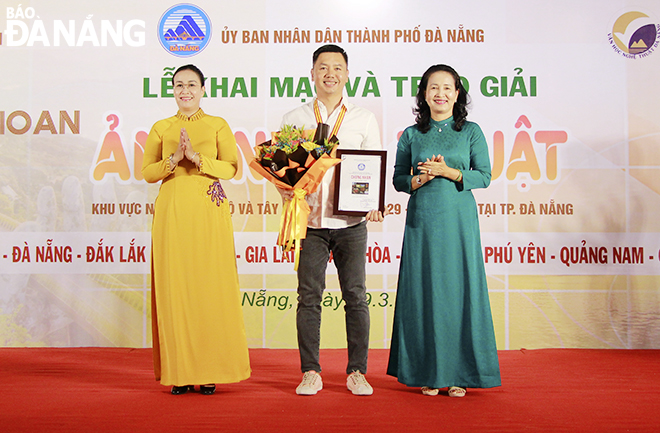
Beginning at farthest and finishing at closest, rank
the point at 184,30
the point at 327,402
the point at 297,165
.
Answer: the point at 184,30, the point at 297,165, the point at 327,402

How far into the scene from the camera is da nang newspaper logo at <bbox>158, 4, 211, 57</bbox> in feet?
13.4

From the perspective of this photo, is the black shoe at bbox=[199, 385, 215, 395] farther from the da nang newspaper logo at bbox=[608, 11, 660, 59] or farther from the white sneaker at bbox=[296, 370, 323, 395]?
the da nang newspaper logo at bbox=[608, 11, 660, 59]

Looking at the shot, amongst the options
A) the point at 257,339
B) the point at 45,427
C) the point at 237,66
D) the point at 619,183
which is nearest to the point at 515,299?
the point at 619,183

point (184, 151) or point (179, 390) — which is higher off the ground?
point (184, 151)

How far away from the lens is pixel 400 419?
2217mm

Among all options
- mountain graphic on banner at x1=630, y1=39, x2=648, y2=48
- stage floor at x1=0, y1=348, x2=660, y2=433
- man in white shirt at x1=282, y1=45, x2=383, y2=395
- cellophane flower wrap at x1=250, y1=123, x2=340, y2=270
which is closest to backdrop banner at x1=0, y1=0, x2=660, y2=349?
mountain graphic on banner at x1=630, y1=39, x2=648, y2=48

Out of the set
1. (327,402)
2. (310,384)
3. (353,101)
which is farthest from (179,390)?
(353,101)

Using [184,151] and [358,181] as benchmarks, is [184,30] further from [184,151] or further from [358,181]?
[358,181]

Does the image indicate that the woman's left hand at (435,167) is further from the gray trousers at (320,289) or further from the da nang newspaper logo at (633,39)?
the da nang newspaper logo at (633,39)

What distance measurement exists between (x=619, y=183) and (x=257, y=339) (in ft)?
9.42

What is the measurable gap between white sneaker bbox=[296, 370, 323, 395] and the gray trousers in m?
0.03

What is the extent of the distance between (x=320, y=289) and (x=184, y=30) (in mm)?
2473

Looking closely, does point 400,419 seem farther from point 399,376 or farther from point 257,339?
point 257,339

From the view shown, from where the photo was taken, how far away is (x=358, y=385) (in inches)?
102
